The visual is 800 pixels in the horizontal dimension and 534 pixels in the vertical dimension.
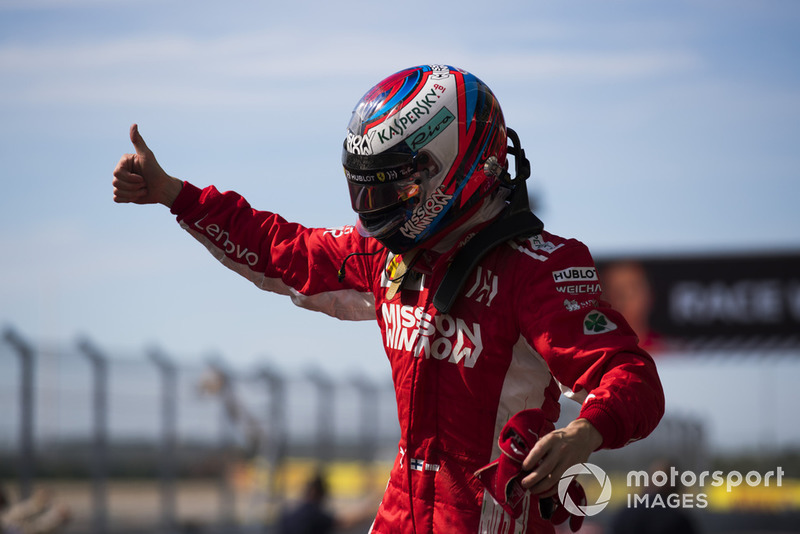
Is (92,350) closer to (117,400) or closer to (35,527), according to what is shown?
(117,400)

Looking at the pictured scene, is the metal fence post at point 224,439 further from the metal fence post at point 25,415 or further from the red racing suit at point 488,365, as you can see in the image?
the red racing suit at point 488,365

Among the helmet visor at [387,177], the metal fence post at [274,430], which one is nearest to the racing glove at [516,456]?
the helmet visor at [387,177]

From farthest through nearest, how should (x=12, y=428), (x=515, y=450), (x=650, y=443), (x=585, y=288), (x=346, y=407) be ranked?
(x=650, y=443)
(x=346, y=407)
(x=12, y=428)
(x=585, y=288)
(x=515, y=450)

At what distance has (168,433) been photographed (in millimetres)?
10773

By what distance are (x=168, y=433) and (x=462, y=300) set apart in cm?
831

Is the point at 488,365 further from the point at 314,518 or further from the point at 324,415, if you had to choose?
the point at 324,415

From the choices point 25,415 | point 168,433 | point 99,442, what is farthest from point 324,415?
point 25,415

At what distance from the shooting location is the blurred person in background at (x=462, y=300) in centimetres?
281

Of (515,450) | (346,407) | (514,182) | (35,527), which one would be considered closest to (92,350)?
(35,527)

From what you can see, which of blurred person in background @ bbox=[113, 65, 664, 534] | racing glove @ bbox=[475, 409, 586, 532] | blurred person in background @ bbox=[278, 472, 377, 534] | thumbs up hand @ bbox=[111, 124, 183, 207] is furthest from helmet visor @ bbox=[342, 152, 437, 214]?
blurred person in background @ bbox=[278, 472, 377, 534]

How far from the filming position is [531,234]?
306cm

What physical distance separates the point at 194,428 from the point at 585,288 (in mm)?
8951

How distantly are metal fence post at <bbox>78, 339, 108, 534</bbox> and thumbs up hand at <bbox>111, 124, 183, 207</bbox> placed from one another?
21.2ft
